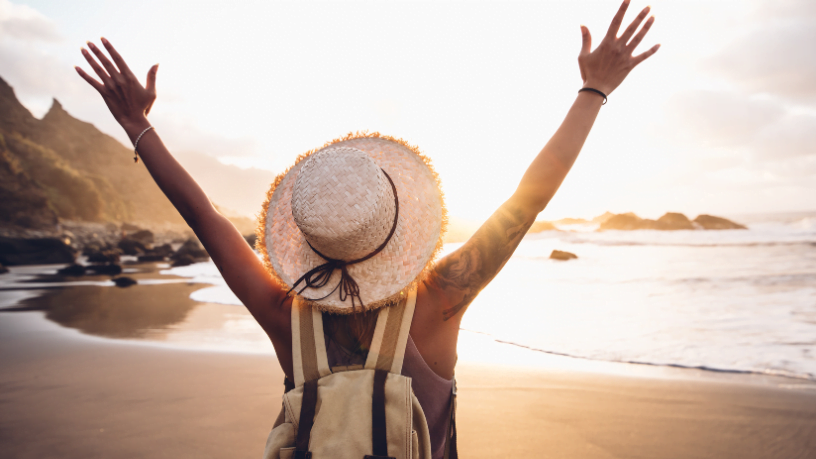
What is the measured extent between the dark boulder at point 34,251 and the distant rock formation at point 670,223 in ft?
107

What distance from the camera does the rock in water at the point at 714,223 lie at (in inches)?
1046

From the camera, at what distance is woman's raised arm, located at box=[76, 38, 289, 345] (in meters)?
1.45

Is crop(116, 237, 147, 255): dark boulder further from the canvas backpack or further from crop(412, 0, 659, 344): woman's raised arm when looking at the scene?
crop(412, 0, 659, 344): woman's raised arm

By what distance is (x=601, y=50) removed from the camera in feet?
4.82

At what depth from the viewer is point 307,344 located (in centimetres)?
127

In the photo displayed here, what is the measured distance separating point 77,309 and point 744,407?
418 inches

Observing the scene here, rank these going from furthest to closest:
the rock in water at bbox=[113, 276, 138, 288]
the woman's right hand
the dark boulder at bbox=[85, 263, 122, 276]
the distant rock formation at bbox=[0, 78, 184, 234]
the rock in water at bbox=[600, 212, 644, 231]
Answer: the rock in water at bbox=[600, 212, 644, 231] < the distant rock formation at bbox=[0, 78, 184, 234] < the dark boulder at bbox=[85, 263, 122, 276] < the rock in water at bbox=[113, 276, 138, 288] < the woman's right hand

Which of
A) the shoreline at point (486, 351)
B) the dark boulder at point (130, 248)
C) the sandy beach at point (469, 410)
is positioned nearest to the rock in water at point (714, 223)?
the shoreline at point (486, 351)

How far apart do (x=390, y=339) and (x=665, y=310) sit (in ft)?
25.8

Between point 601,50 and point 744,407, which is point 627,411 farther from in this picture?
point 601,50

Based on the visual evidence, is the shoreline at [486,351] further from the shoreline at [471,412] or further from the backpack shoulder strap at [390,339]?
the backpack shoulder strap at [390,339]

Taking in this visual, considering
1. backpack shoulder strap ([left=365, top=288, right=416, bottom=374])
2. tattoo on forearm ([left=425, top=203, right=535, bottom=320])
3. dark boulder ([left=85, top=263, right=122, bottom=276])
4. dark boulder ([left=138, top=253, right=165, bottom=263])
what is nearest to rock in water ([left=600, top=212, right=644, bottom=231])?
dark boulder ([left=138, top=253, right=165, bottom=263])

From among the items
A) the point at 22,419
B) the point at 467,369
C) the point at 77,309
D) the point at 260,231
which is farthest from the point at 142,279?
the point at 260,231

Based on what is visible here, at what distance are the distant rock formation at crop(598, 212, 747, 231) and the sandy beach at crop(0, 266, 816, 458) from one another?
27.3 meters
